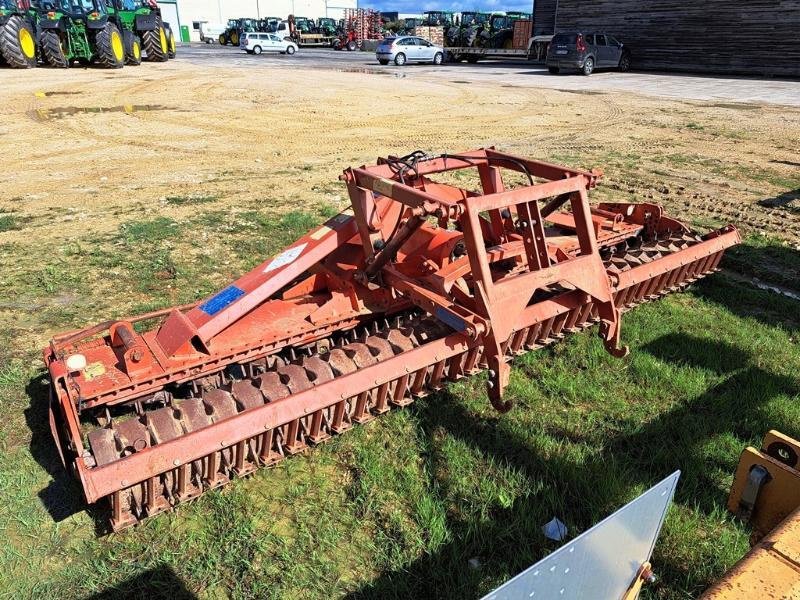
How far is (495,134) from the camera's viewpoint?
1085cm

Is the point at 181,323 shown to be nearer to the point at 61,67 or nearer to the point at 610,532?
the point at 610,532

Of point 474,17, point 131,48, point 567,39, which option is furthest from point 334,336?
point 474,17

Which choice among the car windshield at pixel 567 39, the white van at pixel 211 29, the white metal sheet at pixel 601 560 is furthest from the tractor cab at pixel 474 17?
the white metal sheet at pixel 601 560

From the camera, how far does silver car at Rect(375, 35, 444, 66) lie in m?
27.6

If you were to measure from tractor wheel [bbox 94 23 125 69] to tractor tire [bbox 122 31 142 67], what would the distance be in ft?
1.18

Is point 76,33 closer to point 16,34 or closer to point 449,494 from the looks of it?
point 16,34

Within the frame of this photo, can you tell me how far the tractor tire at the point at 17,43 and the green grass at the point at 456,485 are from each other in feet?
59.4

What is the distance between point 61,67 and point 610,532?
914 inches

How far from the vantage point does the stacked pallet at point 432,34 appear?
3350cm

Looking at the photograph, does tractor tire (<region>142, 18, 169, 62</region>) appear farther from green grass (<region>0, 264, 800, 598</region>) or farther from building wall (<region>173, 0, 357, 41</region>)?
building wall (<region>173, 0, 357, 41</region>)

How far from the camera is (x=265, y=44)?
34.5 metres

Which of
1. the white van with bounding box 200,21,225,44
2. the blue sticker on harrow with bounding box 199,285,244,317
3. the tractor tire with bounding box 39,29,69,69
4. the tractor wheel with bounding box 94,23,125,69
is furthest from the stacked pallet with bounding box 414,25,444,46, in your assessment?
the blue sticker on harrow with bounding box 199,285,244,317

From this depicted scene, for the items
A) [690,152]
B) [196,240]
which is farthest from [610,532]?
[690,152]

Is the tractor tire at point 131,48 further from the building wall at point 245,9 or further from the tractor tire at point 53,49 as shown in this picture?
the building wall at point 245,9
